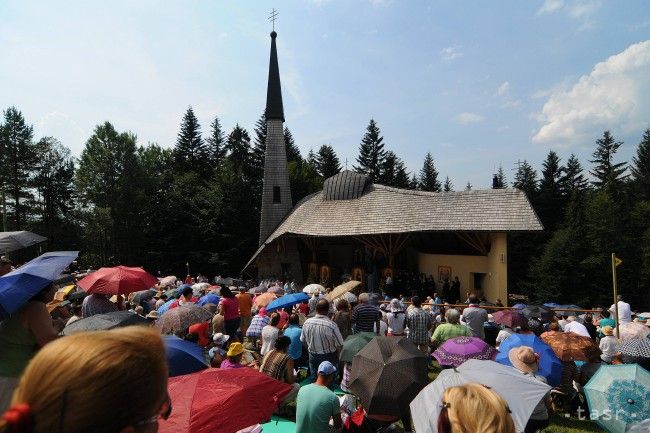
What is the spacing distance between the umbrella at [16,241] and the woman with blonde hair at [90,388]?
1647cm

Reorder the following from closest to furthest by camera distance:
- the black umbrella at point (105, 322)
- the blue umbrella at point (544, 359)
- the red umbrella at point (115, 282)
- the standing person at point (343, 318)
→ the black umbrella at point (105, 322), the blue umbrella at point (544, 359), the red umbrella at point (115, 282), the standing person at point (343, 318)

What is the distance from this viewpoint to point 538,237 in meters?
47.6

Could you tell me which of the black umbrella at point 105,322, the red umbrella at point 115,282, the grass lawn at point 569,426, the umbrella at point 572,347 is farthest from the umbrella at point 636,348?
the red umbrella at point 115,282

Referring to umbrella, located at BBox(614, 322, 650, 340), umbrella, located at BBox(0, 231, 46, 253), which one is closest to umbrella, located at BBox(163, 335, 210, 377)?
umbrella, located at BBox(614, 322, 650, 340)

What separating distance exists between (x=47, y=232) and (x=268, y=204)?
20444 millimetres

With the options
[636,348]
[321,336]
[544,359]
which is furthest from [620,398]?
[321,336]

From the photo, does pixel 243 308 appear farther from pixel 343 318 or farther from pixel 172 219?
pixel 172 219

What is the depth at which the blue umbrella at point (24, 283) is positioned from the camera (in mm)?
3738

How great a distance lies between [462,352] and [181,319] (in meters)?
4.73

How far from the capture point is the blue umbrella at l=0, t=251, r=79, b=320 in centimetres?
374

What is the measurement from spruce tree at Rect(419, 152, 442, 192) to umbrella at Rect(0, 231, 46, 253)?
5549 cm

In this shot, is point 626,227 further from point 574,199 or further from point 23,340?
point 23,340

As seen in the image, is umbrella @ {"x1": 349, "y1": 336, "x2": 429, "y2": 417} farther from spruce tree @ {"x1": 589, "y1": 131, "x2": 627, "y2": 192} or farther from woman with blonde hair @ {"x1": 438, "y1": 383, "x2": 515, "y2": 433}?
spruce tree @ {"x1": 589, "y1": 131, "x2": 627, "y2": 192}

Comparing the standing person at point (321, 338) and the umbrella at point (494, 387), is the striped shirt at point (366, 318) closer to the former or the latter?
the standing person at point (321, 338)
